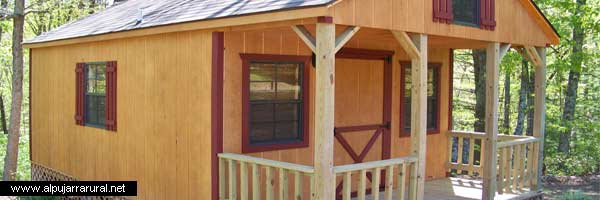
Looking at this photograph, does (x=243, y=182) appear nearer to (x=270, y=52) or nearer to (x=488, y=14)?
(x=270, y=52)

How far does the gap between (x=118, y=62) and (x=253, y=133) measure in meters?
2.56

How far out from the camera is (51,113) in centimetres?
1002

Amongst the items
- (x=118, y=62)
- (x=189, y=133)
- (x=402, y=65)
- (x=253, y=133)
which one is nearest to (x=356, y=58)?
(x=402, y=65)

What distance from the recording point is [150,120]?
7090 millimetres

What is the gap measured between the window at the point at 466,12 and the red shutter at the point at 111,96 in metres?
4.74

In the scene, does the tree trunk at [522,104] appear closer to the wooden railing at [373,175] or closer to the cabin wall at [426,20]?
the cabin wall at [426,20]

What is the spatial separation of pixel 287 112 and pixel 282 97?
0.21 metres

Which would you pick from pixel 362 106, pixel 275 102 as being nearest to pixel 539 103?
pixel 362 106

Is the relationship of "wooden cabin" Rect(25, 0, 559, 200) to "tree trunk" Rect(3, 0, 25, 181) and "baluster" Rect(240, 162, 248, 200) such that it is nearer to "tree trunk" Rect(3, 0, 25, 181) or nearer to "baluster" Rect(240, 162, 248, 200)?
"baluster" Rect(240, 162, 248, 200)

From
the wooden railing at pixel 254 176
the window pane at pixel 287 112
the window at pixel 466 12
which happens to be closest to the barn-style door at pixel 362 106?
the window pane at pixel 287 112

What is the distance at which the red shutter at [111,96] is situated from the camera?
792cm

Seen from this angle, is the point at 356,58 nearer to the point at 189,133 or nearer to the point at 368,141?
the point at 368,141

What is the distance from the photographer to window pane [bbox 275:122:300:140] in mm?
6816

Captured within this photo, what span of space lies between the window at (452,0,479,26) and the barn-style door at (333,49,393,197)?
4.76 feet
